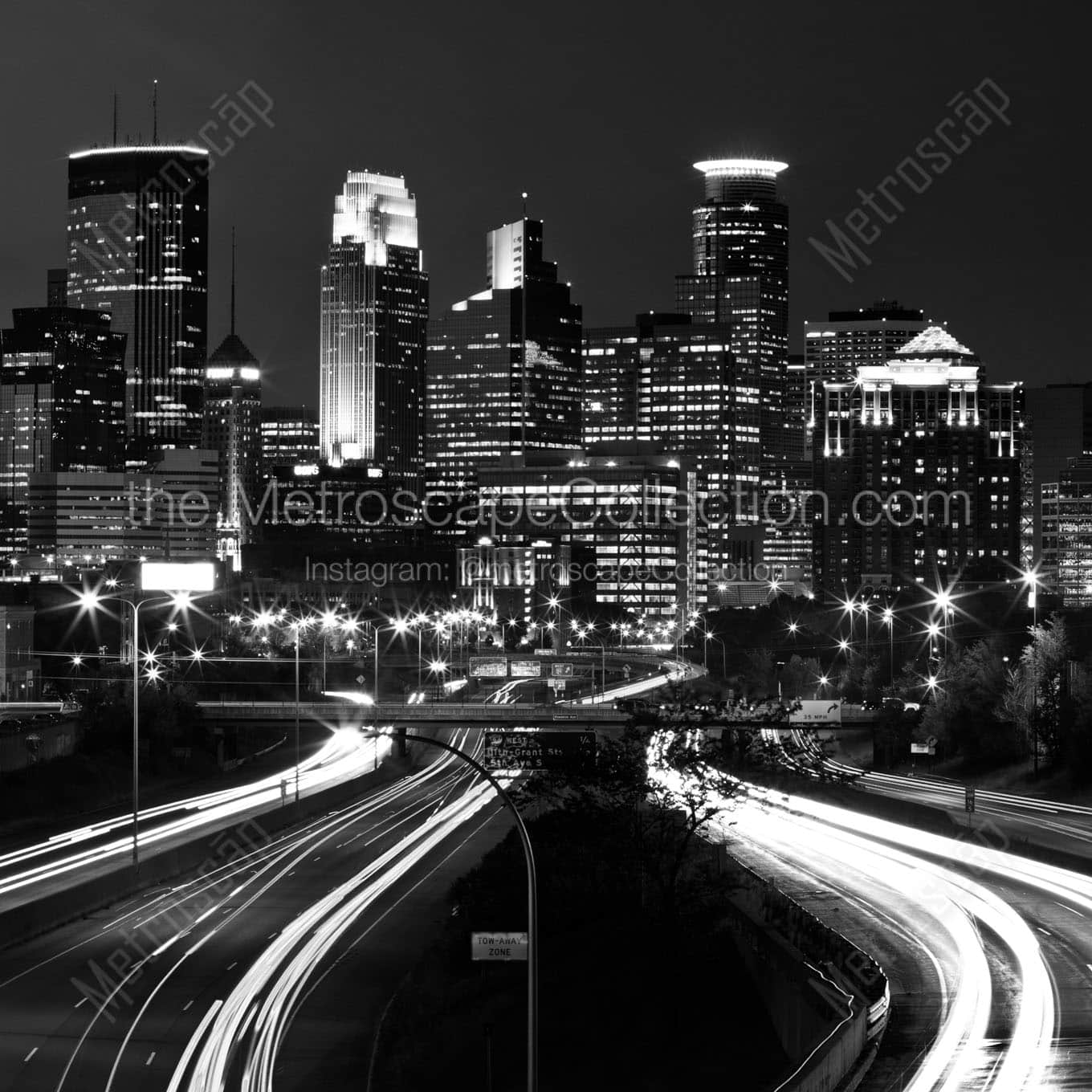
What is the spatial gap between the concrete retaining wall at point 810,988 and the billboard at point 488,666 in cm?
9468

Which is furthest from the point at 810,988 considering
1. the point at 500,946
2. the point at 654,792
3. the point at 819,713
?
the point at 819,713

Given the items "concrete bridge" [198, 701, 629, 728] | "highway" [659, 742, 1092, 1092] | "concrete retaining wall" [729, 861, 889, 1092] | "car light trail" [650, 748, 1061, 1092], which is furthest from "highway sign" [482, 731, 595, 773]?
"concrete bridge" [198, 701, 629, 728]

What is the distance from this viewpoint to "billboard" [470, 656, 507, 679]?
13625cm

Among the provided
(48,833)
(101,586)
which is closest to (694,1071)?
(48,833)

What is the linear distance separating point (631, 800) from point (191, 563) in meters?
77.2

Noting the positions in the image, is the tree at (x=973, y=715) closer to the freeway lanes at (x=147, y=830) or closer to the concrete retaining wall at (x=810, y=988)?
the freeway lanes at (x=147, y=830)

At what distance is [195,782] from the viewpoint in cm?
8681

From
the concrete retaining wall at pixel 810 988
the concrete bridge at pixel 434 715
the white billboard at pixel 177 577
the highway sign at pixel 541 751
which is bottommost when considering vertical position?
the concrete bridge at pixel 434 715

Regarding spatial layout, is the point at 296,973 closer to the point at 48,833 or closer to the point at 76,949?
the point at 76,949

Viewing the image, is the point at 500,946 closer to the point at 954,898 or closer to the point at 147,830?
the point at 954,898

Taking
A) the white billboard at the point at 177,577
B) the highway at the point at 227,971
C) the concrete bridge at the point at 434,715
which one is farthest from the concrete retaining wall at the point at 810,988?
the white billboard at the point at 177,577

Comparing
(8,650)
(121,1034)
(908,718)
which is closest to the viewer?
(121,1034)

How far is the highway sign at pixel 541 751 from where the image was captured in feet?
155

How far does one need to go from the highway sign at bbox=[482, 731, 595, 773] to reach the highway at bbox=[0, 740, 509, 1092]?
11.8 ft
